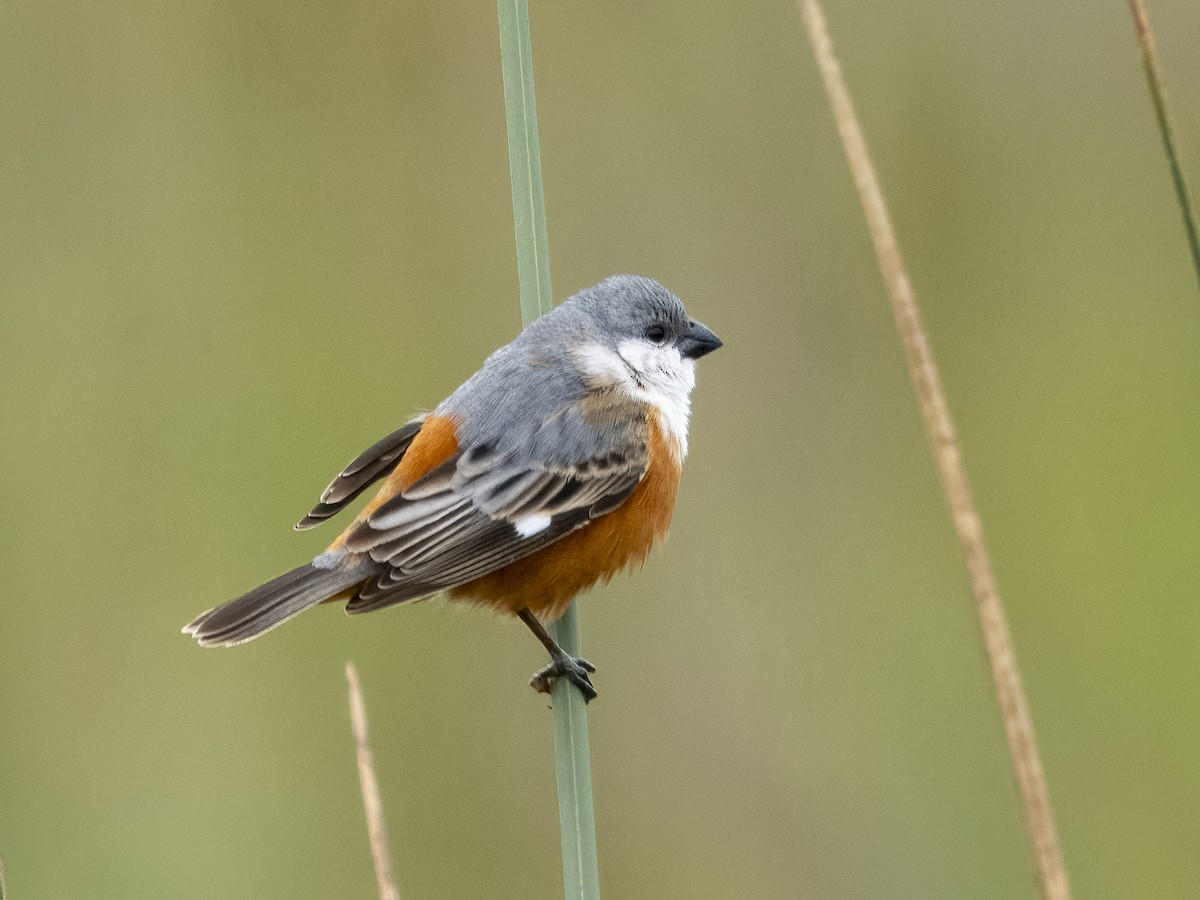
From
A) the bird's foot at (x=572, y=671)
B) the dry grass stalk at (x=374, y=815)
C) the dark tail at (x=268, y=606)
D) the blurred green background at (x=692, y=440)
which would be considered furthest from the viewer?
the blurred green background at (x=692, y=440)

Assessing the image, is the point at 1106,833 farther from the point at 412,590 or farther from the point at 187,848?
the point at 187,848

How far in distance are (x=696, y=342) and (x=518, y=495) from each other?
91 centimetres

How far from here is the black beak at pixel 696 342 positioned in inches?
152

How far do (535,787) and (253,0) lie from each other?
281cm

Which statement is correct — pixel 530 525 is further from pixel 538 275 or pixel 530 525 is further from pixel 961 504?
pixel 961 504

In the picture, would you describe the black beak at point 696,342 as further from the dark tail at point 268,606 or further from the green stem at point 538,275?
the dark tail at point 268,606

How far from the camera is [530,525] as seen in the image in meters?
3.20

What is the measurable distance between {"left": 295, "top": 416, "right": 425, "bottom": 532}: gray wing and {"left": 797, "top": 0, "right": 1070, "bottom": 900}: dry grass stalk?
2023 mm

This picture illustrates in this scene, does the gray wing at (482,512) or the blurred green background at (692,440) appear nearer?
the gray wing at (482,512)

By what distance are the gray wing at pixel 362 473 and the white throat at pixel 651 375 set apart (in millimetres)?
512

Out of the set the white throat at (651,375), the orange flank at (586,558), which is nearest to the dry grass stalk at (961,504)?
the orange flank at (586,558)

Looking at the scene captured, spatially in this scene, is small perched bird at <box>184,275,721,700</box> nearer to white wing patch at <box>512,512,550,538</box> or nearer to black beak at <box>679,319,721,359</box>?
white wing patch at <box>512,512,550,538</box>

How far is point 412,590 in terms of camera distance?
9.74ft

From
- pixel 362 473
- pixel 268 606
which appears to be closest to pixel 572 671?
pixel 268 606
